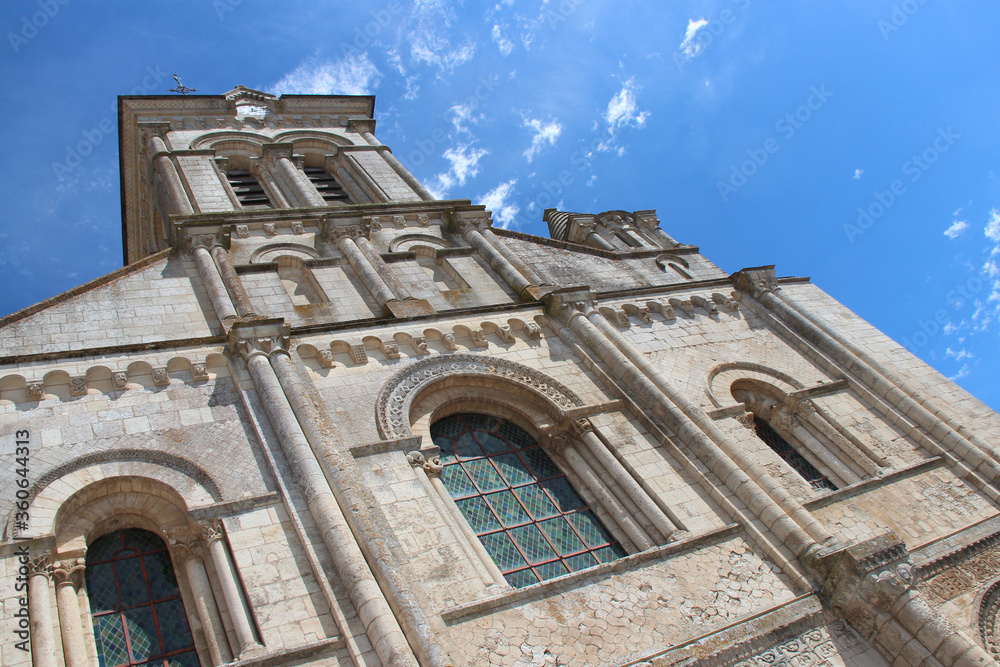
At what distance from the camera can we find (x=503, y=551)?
11570mm

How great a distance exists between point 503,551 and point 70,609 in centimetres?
582

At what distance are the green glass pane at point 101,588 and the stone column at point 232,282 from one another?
5.28 m

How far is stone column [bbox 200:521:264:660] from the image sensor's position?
886 cm

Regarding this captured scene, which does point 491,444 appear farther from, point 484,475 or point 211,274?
point 211,274

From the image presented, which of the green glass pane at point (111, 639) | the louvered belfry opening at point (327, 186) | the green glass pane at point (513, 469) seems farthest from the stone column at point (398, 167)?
the green glass pane at point (111, 639)

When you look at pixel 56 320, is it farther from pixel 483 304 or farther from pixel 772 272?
pixel 772 272

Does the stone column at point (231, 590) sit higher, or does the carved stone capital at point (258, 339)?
the carved stone capital at point (258, 339)

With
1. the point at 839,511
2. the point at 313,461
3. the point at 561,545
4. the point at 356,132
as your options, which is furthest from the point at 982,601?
the point at 356,132

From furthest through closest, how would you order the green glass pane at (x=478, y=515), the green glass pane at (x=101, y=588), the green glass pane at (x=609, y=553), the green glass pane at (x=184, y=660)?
1. the green glass pane at (x=609, y=553)
2. the green glass pane at (x=478, y=515)
3. the green glass pane at (x=101, y=588)
4. the green glass pane at (x=184, y=660)

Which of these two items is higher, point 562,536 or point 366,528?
point 366,528

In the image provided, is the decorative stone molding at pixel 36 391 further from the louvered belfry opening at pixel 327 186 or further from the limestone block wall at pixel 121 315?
the louvered belfry opening at pixel 327 186

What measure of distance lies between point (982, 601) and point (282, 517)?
10.4 m

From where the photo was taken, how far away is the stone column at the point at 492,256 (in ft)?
54.3

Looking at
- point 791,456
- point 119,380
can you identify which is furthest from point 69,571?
point 791,456
